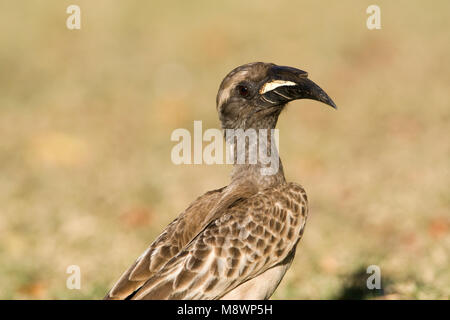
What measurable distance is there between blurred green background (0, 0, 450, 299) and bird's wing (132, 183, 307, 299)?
1.16 m

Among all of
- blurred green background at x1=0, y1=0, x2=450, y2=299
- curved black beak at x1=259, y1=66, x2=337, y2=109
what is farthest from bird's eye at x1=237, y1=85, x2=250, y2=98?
blurred green background at x1=0, y1=0, x2=450, y2=299

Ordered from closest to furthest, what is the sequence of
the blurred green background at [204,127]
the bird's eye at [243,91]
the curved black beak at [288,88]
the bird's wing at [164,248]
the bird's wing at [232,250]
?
1. the bird's wing at [232,250]
2. the bird's wing at [164,248]
3. the curved black beak at [288,88]
4. the bird's eye at [243,91]
5. the blurred green background at [204,127]

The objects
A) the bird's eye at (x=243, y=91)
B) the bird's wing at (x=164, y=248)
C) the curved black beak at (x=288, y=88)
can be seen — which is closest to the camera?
the bird's wing at (x=164, y=248)

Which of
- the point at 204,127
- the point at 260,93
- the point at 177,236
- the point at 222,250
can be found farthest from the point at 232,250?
the point at 204,127

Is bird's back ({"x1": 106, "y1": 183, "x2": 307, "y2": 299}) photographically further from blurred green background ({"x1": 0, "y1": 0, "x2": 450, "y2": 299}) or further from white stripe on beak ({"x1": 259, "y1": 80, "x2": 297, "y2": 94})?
blurred green background ({"x1": 0, "y1": 0, "x2": 450, "y2": 299})

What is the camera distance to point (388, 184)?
26.4 feet

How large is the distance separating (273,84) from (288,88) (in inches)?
4.2

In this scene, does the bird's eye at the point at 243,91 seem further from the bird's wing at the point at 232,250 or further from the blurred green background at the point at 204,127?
the blurred green background at the point at 204,127

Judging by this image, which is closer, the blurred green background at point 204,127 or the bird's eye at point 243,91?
the bird's eye at point 243,91

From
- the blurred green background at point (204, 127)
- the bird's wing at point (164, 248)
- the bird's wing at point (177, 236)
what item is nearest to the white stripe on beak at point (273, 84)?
the bird's wing at point (177, 236)

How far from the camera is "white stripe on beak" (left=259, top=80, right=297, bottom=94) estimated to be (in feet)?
15.4

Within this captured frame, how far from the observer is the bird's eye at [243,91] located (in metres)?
4.84
